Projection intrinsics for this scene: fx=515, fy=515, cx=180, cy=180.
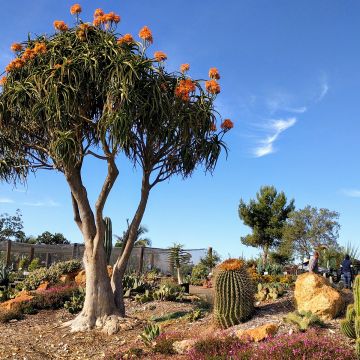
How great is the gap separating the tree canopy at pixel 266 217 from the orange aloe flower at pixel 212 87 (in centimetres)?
2900

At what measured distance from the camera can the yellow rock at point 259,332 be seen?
26.9 feet

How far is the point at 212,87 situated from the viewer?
11.4m

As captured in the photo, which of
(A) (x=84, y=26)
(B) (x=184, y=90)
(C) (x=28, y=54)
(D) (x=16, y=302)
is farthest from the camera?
(D) (x=16, y=302)

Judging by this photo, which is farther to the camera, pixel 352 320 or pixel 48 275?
pixel 48 275

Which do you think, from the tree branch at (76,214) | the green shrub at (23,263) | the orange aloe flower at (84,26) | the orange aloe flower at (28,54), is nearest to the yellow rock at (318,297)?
the tree branch at (76,214)

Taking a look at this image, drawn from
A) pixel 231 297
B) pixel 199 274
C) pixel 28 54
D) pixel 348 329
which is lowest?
pixel 348 329

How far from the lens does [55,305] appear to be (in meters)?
13.8

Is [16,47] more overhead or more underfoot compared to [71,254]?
more overhead

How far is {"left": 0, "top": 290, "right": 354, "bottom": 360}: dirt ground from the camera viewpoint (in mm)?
9227

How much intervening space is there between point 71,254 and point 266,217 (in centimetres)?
2009

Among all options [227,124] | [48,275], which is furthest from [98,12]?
[48,275]

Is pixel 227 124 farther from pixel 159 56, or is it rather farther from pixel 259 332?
pixel 259 332

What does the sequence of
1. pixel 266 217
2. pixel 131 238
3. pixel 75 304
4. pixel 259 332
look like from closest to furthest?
pixel 259 332 < pixel 131 238 < pixel 75 304 < pixel 266 217

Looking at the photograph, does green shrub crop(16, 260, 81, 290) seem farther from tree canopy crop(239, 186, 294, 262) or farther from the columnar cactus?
tree canopy crop(239, 186, 294, 262)
